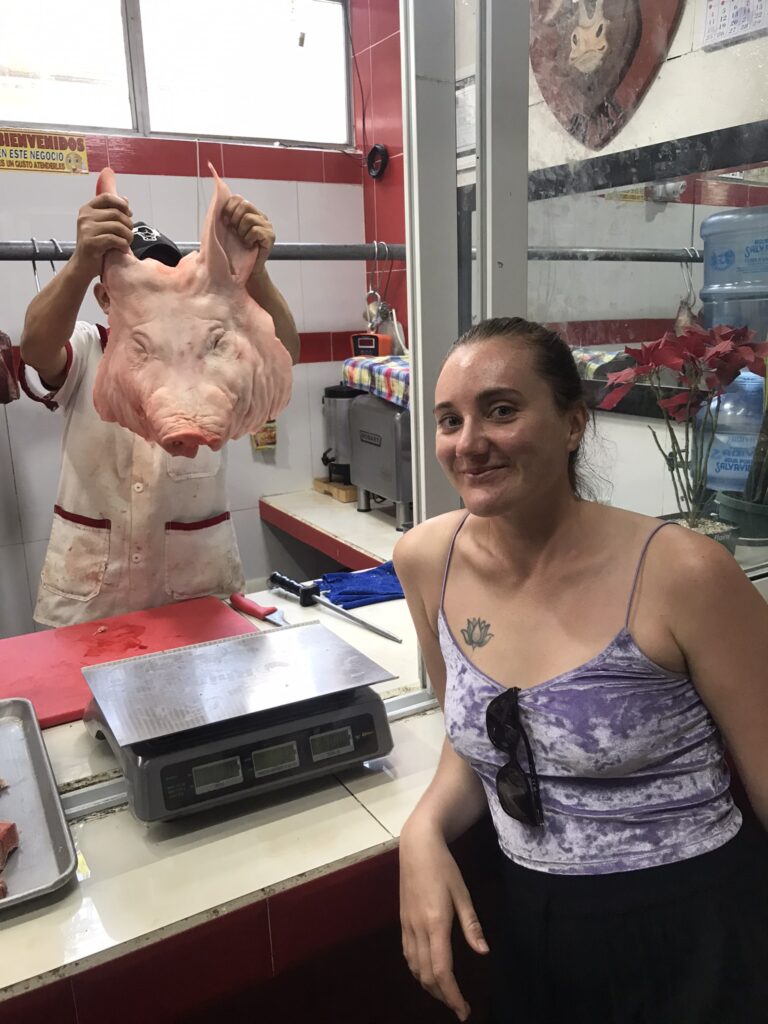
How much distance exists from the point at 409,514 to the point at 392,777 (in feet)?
6.74

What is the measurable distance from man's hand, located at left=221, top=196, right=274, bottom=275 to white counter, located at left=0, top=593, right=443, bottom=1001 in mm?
775

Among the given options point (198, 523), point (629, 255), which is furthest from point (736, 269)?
point (198, 523)

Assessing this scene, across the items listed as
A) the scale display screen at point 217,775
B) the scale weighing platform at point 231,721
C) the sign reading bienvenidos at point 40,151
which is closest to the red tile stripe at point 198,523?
the scale weighing platform at point 231,721

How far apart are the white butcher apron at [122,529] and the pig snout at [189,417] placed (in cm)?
78

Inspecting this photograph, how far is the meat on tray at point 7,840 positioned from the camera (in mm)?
978

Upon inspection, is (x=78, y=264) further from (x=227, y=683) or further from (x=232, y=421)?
(x=227, y=683)

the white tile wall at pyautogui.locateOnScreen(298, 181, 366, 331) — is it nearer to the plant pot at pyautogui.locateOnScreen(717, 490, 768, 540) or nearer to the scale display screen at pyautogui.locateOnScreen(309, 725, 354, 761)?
the plant pot at pyautogui.locateOnScreen(717, 490, 768, 540)

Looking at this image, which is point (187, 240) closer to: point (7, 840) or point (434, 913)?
point (7, 840)

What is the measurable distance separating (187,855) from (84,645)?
692 millimetres

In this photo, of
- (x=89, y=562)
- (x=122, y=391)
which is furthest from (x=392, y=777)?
(x=89, y=562)

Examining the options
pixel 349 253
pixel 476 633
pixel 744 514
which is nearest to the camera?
pixel 476 633

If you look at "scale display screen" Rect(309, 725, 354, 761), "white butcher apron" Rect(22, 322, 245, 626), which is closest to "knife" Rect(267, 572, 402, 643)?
"white butcher apron" Rect(22, 322, 245, 626)

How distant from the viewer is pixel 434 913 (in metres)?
0.96

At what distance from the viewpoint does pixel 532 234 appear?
1338 millimetres
